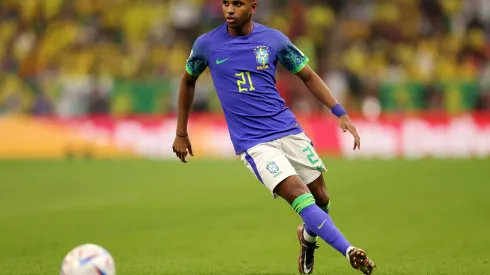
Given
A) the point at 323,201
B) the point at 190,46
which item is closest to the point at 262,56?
the point at 323,201

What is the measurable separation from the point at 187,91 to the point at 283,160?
117 centimetres

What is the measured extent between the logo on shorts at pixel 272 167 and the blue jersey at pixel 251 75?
0.87 ft

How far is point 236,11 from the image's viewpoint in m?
7.30

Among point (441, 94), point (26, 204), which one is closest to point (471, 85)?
point (441, 94)

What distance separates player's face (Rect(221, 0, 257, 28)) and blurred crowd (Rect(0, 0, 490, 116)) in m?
16.0

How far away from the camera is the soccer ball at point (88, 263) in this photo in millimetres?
6160

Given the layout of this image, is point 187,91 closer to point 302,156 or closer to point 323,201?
point 302,156

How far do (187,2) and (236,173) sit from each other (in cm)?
1024

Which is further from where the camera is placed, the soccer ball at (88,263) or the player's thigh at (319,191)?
the player's thigh at (319,191)

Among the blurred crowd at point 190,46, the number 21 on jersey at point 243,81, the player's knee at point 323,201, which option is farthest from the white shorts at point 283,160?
the blurred crowd at point 190,46

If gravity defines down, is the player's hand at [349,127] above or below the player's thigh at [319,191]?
above

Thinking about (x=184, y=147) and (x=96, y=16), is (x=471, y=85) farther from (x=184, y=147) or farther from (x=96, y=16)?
(x=184, y=147)

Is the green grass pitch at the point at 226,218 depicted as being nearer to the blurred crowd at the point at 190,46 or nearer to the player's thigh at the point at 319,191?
the player's thigh at the point at 319,191

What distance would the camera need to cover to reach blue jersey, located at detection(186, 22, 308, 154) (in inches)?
291
